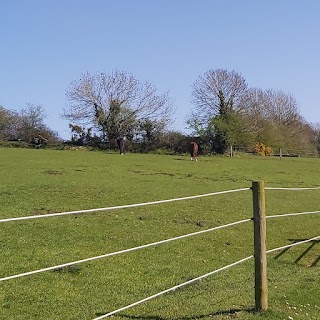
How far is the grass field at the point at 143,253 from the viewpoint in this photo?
578cm

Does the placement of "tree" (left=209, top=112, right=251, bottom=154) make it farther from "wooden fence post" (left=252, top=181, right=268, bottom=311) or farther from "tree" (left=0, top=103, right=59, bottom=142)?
"wooden fence post" (left=252, top=181, right=268, bottom=311)

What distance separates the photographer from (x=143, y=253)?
31.2 feet

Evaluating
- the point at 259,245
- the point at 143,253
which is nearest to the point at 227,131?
the point at 143,253

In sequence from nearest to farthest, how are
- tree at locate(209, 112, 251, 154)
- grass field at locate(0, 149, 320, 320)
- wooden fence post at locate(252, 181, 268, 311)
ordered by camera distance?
wooden fence post at locate(252, 181, 268, 311), grass field at locate(0, 149, 320, 320), tree at locate(209, 112, 251, 154)

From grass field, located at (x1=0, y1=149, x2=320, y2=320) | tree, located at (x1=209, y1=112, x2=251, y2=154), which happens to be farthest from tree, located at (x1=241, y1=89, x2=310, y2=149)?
grass field, located at (x1=0, y1=149, x2=320, y2=320)

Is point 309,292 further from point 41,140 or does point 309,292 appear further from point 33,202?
point 41,140

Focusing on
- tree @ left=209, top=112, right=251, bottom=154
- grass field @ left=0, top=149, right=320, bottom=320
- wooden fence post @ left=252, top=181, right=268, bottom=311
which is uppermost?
tree @ left=209, top=112, right=251, bottom=154

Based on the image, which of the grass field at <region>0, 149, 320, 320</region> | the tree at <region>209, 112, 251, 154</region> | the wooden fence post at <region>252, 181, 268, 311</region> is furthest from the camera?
the tree at <region>209, 112, 251, 154</region>

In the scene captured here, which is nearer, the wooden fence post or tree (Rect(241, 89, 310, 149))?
the wooden fence post

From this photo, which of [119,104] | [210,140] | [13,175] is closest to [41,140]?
[119,104]

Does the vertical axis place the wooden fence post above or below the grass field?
above

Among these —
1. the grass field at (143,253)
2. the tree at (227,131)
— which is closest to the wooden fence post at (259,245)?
the grass field at (143,253)

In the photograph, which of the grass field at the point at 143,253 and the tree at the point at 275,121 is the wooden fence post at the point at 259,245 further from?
the tree at the point at 275,121

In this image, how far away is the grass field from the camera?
19.0 feet
